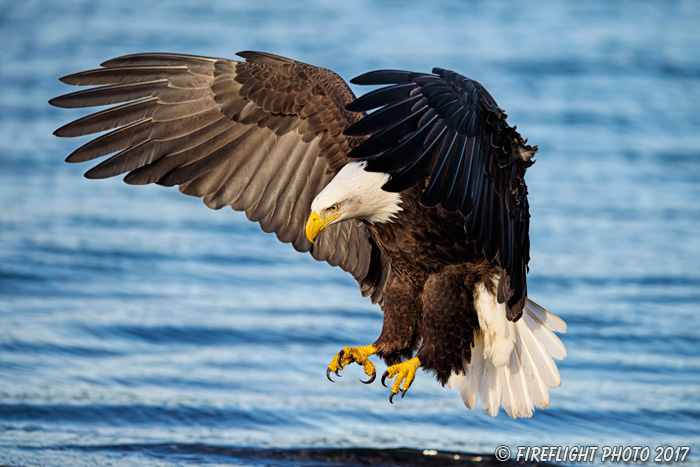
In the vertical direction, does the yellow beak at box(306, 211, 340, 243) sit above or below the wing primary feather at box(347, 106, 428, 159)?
below

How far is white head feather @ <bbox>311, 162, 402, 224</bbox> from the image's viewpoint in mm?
3916

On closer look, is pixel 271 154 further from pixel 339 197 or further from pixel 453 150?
pixel 453 150

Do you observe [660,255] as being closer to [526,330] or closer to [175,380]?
[526,330]

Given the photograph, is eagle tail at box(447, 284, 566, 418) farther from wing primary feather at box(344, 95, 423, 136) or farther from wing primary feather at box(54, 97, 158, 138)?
wing primary feather at box(54, 97, 158, 138)

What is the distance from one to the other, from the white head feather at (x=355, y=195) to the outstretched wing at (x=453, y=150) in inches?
17.6

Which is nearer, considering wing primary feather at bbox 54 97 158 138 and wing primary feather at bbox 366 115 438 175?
wing primary feather at bbox 366 115 438 175

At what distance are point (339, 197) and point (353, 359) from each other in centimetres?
90

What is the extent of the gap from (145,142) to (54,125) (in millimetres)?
5496

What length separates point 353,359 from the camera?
14.8ft

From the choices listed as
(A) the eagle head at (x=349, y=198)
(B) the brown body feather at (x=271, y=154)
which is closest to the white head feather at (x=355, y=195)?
(A) the eagle head at (x=349, y=198)

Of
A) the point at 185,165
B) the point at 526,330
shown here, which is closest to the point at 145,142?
the point at 185,165

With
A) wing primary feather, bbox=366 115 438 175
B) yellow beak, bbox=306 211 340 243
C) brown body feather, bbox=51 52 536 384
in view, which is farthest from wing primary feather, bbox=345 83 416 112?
brown body feather, bbox=51 52 536 384

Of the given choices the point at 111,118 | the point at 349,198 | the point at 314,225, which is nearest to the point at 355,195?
the point at 349,198

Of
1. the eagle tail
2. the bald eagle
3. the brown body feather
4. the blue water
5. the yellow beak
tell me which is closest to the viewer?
the yellow beak
